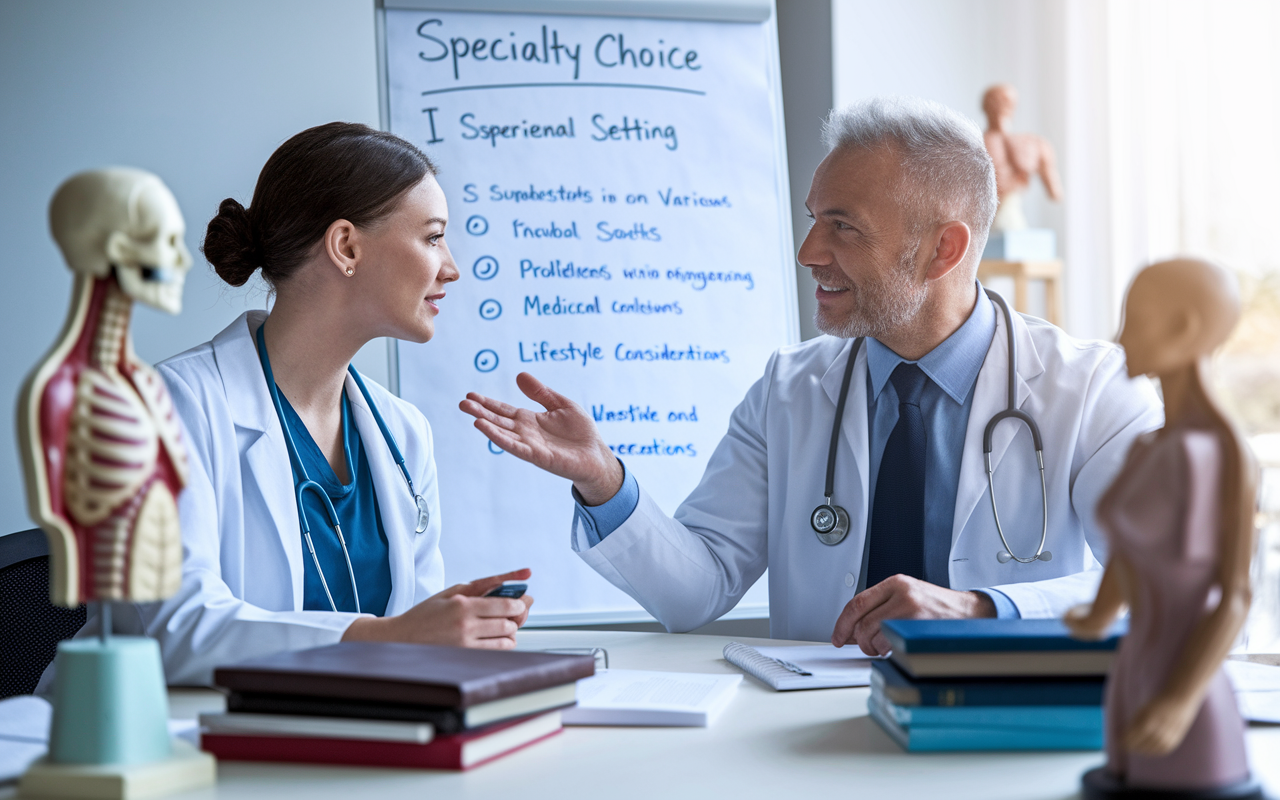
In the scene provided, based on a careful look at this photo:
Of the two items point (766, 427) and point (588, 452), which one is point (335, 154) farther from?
point (766, 427)

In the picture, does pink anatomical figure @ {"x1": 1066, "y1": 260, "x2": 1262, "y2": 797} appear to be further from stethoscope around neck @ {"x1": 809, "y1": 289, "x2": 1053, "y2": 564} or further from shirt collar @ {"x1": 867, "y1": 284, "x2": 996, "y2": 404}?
shirt collar @ {"x1": 867, "y1": 284, "x2": 996, "y2": 404}

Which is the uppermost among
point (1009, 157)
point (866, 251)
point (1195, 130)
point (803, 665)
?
point (1195, 130)

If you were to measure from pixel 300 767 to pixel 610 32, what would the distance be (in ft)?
6.71

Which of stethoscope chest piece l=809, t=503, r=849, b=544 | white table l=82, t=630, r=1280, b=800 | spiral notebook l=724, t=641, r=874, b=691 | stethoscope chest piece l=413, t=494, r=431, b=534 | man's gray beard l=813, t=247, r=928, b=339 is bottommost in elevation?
spiral notebook l=724, t=641, r=874, b=691

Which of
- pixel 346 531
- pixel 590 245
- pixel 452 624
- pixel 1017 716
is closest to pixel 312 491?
pixel 346 531

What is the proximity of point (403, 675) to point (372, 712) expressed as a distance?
43 mm

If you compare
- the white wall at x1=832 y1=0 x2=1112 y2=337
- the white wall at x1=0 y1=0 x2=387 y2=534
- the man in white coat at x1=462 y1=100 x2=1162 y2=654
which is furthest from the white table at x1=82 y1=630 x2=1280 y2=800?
the white wall at x1=832 y1=0 x2=1112 y2=337

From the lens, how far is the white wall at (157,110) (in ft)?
Answer: 7.50

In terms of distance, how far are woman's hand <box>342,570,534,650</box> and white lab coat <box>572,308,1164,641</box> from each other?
0.42 meters

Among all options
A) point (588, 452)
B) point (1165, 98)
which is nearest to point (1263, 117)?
point (1165, 98)

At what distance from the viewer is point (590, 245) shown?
2514mm

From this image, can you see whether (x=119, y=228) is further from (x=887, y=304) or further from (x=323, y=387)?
(x=887, y=304)

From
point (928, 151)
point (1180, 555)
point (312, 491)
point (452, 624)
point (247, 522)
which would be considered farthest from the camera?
point (928, 151)

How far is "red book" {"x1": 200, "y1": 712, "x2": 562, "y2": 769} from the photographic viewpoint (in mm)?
890
